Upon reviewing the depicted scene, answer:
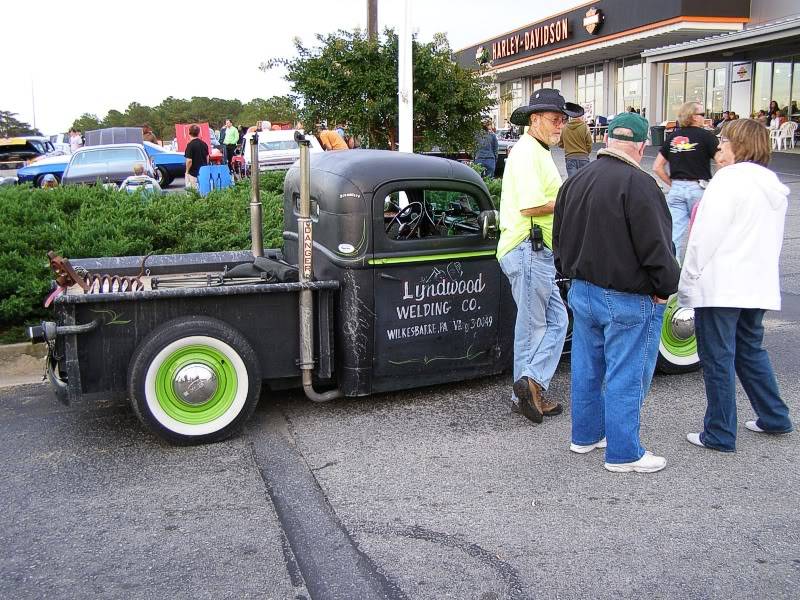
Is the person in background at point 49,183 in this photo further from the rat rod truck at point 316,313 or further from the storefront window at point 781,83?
the storefront window at point 781,83

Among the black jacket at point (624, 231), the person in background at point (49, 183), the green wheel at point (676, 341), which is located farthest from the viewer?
the person in background at point (49, 183)

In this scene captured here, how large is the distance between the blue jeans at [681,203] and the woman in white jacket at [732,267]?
319 cm

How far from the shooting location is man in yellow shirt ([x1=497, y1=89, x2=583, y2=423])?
4840 mm

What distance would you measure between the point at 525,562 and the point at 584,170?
2028 mm

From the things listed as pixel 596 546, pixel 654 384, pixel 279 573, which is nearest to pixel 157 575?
pixel 279 573

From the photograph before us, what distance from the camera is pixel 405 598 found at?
3127 millimetres

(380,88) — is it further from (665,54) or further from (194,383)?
(665,54)

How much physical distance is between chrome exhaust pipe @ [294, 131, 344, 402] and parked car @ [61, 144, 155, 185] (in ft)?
A: 39.3

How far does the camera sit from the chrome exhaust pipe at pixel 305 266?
4758 mm

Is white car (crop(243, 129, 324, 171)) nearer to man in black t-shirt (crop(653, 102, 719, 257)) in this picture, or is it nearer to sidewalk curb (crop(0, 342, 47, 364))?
man in black t-shirt (crop(653, 102, 719, 257))

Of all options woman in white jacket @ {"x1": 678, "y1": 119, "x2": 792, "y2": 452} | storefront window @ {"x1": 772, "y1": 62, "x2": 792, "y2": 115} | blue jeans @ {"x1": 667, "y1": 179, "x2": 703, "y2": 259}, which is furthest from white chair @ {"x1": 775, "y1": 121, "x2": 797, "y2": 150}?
woman in white jacket @ {"x1": 678, "y1": 119, "x2": 792, "y2": 452}

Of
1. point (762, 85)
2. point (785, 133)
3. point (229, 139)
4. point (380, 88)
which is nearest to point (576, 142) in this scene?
point (380, 88)

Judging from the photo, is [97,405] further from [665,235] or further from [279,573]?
[665,235]

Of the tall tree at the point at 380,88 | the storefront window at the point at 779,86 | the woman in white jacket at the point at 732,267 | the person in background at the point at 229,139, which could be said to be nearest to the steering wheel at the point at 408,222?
the woman in white jacket at the point at 732,267
